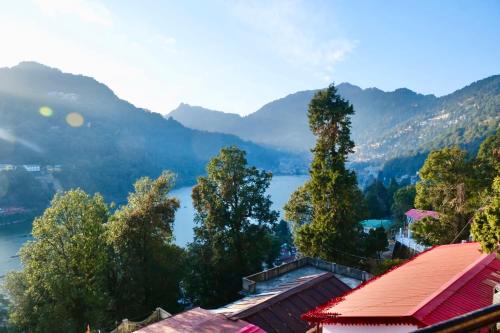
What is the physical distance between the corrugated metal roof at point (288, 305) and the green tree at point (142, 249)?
6.50 metres

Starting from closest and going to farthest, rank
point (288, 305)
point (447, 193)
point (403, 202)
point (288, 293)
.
Answer: point (288, 305)
point (288, 293)
point (447, 193)
point (403, 202)

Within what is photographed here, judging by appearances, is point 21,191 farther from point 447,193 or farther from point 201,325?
point 201,325

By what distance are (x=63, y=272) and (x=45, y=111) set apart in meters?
142

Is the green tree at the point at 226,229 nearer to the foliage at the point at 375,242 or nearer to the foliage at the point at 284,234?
the foliage at the point at 375,242

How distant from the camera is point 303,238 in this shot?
66.5 feet

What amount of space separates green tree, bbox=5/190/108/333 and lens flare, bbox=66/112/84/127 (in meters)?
130

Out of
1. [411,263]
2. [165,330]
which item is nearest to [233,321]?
[165,330]

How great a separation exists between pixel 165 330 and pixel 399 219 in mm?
41109

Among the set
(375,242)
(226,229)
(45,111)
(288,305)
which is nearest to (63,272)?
(226,229)

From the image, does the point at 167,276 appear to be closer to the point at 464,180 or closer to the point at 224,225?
the point at 224,225

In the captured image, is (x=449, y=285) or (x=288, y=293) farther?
(x=288, y=293)

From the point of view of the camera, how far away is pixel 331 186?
19.2 m

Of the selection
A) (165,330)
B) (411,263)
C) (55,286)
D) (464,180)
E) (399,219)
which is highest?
(464,180)

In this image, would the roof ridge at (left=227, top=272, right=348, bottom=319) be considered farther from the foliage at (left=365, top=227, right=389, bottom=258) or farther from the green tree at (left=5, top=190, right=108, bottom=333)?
the green tree at (left=5, top=190, right=108, bottom=333)
